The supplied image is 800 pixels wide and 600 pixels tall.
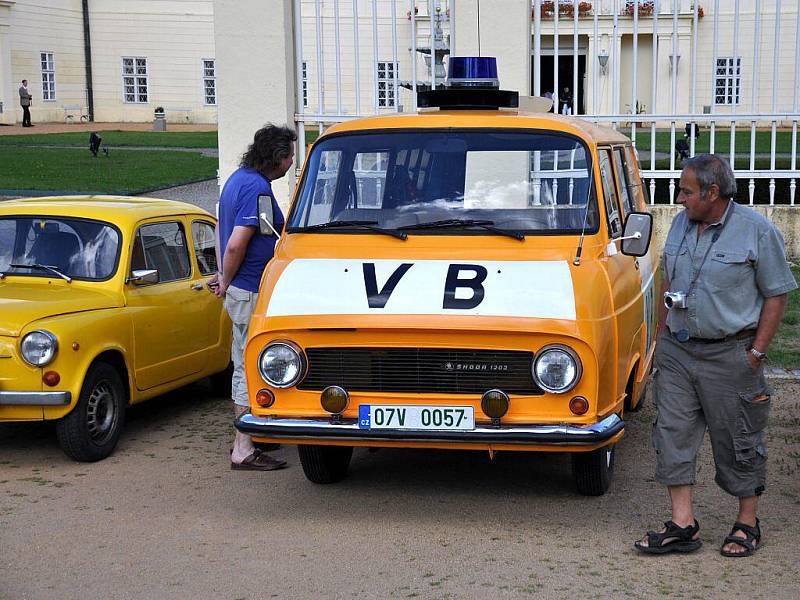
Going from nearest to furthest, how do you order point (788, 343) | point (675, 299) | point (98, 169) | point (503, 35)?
point (675, 299)
point (788, 343)
point (503, 35)
point (98, 169)

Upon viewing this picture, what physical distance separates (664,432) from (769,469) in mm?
1729

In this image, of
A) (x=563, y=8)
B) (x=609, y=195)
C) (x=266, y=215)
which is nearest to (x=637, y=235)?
(x=609, y=195)

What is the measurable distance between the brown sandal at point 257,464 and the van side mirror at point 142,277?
1.45m

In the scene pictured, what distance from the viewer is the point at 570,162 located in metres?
6.69

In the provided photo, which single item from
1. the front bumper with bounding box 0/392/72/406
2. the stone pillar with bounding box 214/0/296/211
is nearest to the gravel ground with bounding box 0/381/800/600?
the front bumper with bounding box 0/392/72/406

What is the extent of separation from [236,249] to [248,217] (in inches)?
7.9

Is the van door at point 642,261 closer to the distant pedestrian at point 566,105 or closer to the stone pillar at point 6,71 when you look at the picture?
the distant pedestrian at point 566,105

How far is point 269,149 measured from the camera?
7176 millimetres

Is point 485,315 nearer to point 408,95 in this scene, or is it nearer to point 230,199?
point 230,199

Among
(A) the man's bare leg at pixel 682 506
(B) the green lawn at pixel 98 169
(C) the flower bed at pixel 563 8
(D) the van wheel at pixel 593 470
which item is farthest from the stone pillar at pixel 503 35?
(B) the green lawn at pixel 98 169

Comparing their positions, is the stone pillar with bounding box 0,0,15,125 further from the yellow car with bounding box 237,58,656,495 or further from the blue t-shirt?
the yellow car with bounding box 237,58,656,495

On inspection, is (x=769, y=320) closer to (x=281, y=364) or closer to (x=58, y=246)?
(x=281, y=364)

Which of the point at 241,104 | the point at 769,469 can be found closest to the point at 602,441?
the point at 769,469

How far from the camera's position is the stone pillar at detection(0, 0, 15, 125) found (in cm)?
4809
